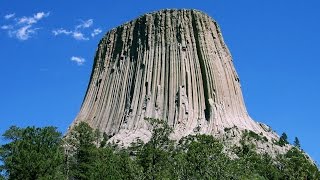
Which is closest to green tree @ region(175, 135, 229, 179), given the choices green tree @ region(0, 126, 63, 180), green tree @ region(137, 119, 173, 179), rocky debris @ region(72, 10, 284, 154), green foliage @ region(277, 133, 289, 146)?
green tree @ region(137, 119, 173, 179)

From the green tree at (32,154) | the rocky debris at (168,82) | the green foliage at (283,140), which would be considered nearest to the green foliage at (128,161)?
the green tree at (32,154)

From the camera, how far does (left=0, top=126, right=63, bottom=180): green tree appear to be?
175 ft

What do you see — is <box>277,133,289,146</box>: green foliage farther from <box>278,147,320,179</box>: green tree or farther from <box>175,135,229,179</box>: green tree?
<box>175,135,229,179</box>: green tree

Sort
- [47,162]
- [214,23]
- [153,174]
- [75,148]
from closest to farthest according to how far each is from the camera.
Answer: [153,174] < [47,162] < [75,148] < [214,23]

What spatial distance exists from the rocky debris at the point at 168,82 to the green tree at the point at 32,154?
2982 centimetres

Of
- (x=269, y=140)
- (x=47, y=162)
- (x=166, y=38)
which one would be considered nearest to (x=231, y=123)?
(x=269, y=140)

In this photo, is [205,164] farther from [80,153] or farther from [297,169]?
[80,153]

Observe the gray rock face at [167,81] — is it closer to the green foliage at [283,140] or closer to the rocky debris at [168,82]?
the rocky debris at [168,82]

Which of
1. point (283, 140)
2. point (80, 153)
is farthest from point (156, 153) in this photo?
point (283, 140)

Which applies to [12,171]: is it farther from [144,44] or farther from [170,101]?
[144,44]

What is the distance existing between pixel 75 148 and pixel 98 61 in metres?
40.7

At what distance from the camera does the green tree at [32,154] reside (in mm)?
53250

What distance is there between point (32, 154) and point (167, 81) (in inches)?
1968

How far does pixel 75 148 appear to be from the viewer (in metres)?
79.0
